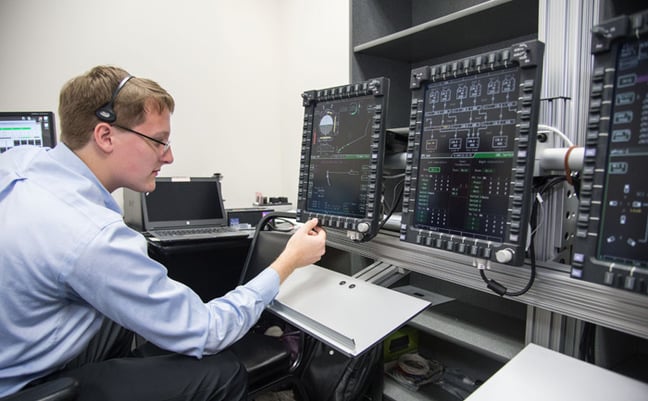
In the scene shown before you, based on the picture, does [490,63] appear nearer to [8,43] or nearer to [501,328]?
[501,328]

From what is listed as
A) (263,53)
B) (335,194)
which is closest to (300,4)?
(263,53)

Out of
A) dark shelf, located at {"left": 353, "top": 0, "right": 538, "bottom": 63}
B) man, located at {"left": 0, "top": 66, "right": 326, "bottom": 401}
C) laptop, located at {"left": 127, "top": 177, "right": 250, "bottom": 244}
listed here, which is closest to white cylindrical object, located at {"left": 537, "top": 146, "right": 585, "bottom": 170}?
dark shelf, located at {"left": 353, "top": 0, "right": 538, "bottom": 63}

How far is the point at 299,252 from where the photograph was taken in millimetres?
1036

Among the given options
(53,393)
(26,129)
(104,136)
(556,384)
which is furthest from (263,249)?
(26,129)

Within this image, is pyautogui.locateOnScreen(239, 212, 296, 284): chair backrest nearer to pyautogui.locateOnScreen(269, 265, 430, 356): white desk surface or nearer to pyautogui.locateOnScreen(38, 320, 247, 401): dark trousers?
pyautogui.locateOnScreen(269, 265, 430, 356): white desk surface

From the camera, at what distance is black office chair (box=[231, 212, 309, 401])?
1053 mm

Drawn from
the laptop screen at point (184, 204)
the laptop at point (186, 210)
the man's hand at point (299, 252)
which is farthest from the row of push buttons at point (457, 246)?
the laptop screen at point (184, 204)

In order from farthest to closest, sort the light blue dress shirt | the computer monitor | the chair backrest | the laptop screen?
the laptop screen
the computer monitor
the chair backrest
the light blue dress shirt

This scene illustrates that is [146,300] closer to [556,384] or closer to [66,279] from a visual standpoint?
[66,279]

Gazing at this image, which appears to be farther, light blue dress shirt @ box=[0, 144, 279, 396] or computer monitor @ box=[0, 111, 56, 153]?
computer monitor @ box=[0, 111, 56, 153]

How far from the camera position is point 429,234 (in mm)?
914

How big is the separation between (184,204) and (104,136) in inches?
39.4

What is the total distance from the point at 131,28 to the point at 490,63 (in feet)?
5.81

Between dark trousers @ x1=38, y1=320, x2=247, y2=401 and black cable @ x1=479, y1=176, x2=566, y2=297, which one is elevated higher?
black cable @ x1=479, y1=176, x2=566, y2=297
